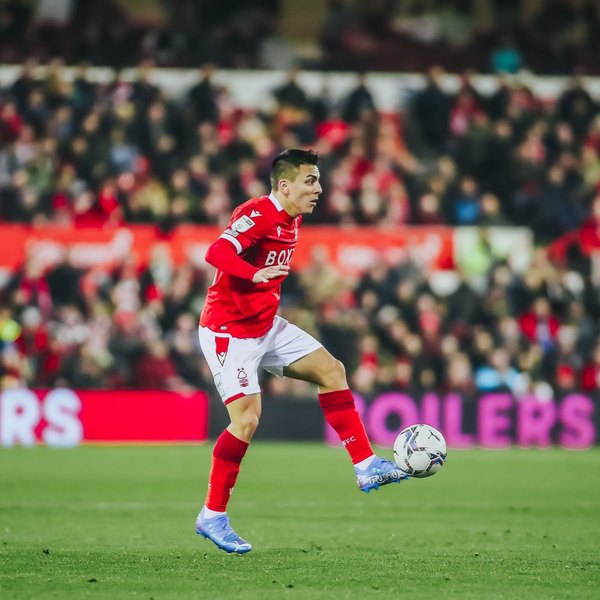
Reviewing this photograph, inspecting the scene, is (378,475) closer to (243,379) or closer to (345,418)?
(345,418)

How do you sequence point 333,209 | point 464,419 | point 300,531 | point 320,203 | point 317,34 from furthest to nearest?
point 317,34
point 320,203
point 333,209
point 464,419
point 300,531

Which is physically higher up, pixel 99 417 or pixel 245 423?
pixel 99 417

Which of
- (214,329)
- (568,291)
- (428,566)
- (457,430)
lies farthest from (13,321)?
(428,566)

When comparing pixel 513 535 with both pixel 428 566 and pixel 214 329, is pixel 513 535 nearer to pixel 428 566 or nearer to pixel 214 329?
pixel 428 566

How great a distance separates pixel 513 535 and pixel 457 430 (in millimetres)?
9652

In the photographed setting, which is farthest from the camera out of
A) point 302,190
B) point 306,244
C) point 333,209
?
point 333,209

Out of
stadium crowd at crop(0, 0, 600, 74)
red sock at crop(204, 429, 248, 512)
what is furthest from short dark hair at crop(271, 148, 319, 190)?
stadium crowd at crop(0, 0, 600, 74)

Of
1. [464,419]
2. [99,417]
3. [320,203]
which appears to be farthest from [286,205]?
[320,203]

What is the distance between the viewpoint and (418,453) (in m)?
8.41

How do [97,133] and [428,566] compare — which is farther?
[97,133]

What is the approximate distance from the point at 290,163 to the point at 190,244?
11.3 metres

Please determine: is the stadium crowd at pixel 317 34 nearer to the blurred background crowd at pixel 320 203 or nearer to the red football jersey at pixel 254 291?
the blurred background crowd at pixel 320 203

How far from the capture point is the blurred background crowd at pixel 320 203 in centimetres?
1878

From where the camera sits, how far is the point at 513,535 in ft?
30.7
